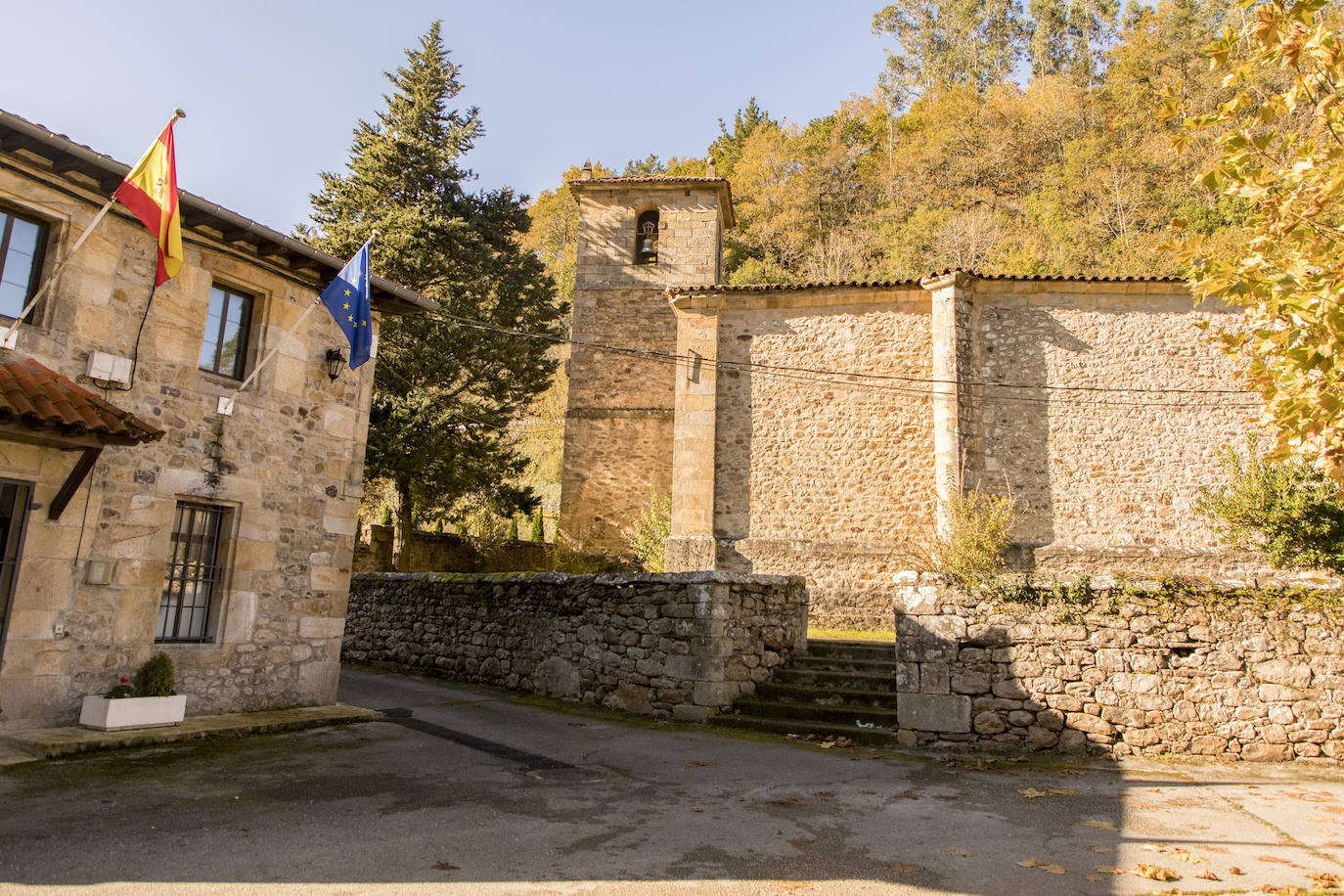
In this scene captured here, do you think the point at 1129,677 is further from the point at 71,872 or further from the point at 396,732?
the point at 71,872

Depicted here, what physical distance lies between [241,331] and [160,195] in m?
2.06

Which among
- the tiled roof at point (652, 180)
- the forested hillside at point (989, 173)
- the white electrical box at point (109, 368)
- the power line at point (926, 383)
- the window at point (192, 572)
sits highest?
the forested hillside at point (989, 173)

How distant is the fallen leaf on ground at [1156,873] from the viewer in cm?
419

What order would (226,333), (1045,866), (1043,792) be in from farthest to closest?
(226,333), (1043,792), (1045,866)

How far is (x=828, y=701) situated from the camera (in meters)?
9.08

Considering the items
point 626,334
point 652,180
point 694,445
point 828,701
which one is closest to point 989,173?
point 652,180

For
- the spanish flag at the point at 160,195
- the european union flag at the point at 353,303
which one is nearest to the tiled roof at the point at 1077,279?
the european union flag at the point at 353,303

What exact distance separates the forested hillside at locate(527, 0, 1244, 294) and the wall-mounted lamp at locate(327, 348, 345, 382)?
20.1 meters

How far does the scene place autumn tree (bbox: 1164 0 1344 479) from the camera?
4.62 m

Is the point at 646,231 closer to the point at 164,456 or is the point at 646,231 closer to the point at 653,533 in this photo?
the point at 653,533

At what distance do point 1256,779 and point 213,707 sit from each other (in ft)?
29.9

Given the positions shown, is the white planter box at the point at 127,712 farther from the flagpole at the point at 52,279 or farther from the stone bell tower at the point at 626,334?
the stone bell tower at the point at 626,334

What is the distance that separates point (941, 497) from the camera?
14.6 m

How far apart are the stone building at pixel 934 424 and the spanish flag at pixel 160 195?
9.97 meters
